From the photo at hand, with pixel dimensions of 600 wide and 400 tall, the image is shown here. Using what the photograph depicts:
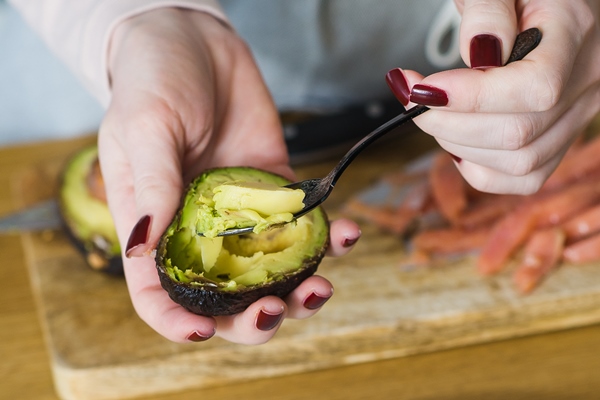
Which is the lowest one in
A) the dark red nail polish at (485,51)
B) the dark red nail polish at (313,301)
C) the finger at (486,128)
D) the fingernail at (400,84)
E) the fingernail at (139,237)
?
the dark red nail polish at (313,301)

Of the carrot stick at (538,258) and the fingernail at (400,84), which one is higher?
the fingernail at (400,84)

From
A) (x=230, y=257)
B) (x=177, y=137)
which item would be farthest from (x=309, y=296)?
(x=177, y=137)

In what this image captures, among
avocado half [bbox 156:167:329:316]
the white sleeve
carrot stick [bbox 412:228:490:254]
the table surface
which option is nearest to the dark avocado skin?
avocado half [bbox 156:167:329:316]

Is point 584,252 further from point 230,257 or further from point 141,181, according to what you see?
point 141,181

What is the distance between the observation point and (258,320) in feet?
3.04

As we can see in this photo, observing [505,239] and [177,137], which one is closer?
[177,137]

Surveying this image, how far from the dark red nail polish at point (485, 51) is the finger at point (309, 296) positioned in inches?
13.6

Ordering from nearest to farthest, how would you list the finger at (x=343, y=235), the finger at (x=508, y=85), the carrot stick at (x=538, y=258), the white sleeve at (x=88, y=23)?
the finger at (x=508, y=85) → the finger at (x=343, y=235) → the white sleeve at (x=88, y=23) → the carrot stick at (x=538, y=258)

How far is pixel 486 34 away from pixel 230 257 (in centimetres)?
45

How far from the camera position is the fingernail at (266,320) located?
923 mm

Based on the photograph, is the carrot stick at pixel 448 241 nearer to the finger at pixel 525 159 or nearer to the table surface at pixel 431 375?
the table surface at pixel 431 375

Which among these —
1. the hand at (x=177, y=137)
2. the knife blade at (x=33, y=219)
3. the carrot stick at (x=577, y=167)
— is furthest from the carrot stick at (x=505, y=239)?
the knife blade at (x=33, y=219)

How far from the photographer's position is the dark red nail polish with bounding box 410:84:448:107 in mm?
912

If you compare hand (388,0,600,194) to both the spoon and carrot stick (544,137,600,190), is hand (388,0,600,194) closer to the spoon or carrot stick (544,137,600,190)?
the spoon
